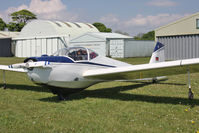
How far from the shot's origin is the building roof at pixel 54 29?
44900 mm

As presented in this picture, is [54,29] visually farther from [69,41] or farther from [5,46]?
[5,46]

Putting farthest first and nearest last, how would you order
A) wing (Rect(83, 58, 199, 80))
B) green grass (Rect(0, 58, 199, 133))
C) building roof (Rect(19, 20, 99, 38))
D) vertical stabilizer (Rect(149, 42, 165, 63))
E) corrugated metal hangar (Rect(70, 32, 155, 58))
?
building roof (Rect(19, 20, 99, 38)) → corrugated metal hangar (Rect(70, 32, 155, 58)) → vertical stabilizer (Rect(149, 42, 165, 63)) → wing (Rect(83, 58, 199, 80)) → green grass (Rect(0, 58, 199, 133))

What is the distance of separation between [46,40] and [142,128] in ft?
134

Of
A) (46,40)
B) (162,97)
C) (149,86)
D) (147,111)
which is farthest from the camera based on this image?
(46,40)

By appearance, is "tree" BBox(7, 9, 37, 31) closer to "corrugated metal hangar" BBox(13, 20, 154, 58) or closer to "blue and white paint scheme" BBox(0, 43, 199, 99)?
"corrugated metal hangar" BBox(13, 20, 154, 58)

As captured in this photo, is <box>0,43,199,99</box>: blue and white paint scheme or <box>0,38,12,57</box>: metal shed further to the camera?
<box>0,38,12,57</box>: metal shed

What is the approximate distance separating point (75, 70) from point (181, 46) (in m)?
24.3

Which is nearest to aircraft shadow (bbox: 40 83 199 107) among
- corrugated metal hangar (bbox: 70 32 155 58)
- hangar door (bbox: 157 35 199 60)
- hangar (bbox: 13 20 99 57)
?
hangar door (bbox: 157 35 199 60)

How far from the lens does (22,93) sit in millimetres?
9586

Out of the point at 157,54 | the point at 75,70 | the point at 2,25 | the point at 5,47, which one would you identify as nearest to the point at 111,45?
the point at 157,54

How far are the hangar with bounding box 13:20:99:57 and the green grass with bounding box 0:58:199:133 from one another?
33.6m

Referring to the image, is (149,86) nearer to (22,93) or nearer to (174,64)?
(174,64)

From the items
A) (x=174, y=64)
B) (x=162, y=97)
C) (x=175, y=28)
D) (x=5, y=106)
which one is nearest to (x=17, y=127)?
(x=5, y=106)

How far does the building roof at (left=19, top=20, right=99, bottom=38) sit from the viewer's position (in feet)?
147
